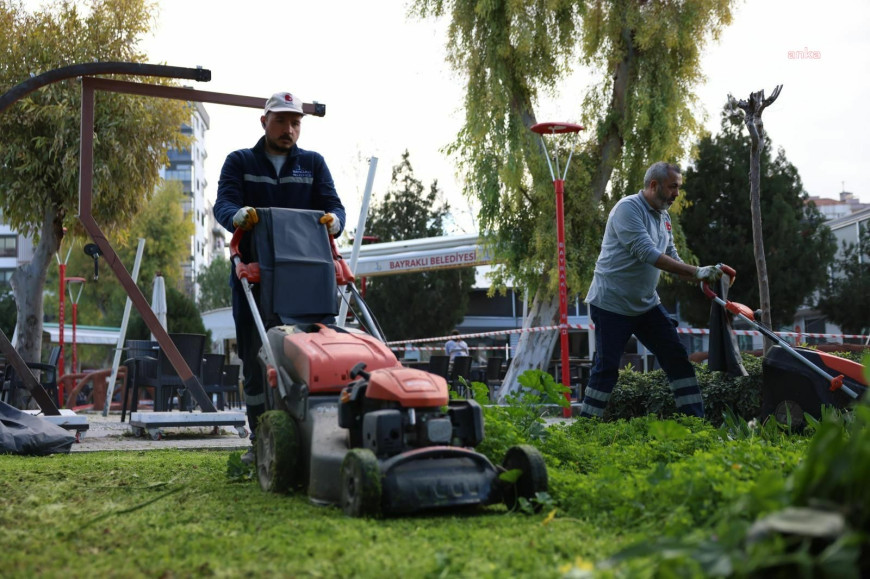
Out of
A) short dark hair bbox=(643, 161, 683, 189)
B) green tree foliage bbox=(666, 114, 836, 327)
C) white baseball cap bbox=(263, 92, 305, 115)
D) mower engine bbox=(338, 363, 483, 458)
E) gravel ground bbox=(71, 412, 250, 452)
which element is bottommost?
gravel ground bbox=(71, 412, 250, 452)

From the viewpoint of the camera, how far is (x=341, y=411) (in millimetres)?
4086

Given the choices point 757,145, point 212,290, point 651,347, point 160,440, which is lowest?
point 160,440

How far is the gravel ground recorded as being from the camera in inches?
320

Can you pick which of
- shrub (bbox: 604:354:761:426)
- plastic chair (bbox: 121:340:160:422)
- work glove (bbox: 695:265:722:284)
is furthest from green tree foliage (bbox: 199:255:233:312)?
work glove (bbox: 695:265:722:284)

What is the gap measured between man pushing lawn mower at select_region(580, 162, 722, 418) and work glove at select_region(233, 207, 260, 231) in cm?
258

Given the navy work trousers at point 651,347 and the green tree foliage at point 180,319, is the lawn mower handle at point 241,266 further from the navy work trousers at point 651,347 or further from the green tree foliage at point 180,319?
the green tree foliage at point 180,319

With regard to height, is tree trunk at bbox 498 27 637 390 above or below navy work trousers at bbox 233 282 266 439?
above

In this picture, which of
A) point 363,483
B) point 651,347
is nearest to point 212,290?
point 651,347

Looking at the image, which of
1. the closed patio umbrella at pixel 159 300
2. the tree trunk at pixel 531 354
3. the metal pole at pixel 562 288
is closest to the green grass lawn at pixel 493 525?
the metal pole at pixel 562 288

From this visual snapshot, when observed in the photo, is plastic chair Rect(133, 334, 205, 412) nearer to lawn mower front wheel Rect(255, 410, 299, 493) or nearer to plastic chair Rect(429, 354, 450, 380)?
plastic chair Rect(429, 354, 450, 380)

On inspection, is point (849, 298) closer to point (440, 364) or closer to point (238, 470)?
point (440, 364)

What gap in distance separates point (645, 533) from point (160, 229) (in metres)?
45.5

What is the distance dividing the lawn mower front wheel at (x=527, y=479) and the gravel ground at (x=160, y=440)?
4.15 meters

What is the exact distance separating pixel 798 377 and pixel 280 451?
3738 mm
